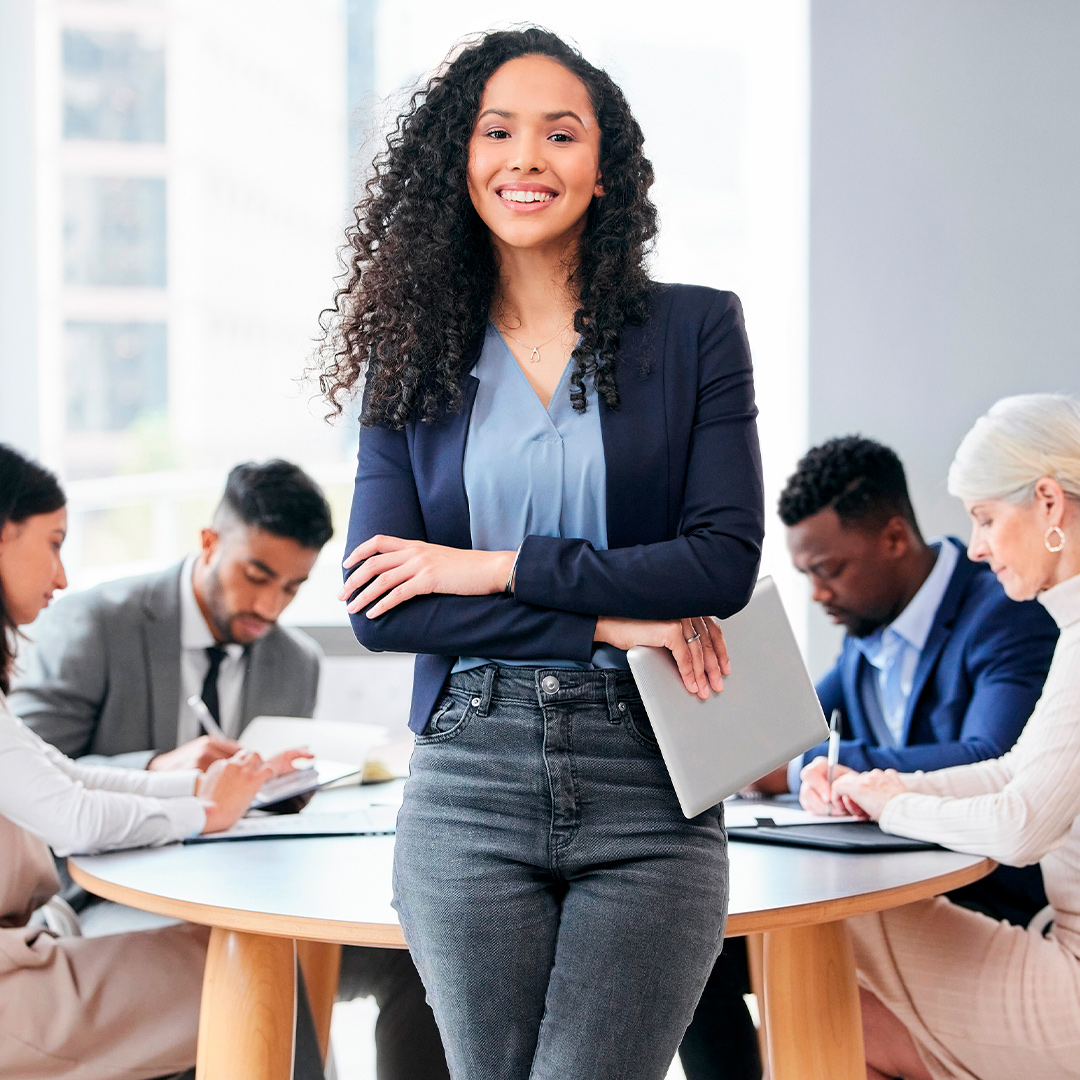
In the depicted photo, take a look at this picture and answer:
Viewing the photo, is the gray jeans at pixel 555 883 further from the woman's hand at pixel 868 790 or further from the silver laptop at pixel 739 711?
the woman's hand at pixel 868 790

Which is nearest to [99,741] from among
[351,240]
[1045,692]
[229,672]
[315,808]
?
[229,672]

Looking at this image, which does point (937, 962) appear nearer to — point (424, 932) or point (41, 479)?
point (424, 932)

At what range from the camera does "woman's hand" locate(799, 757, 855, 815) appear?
1.95m

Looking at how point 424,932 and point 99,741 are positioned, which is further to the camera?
point 99,741

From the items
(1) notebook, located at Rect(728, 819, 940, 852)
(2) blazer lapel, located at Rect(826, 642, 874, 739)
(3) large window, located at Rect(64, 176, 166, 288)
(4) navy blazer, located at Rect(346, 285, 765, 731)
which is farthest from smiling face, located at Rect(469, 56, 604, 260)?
(3) large window, located at Rect(64, 176, 166, 288)

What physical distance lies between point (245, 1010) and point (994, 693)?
4.59ft

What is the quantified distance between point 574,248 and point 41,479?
1146 mm

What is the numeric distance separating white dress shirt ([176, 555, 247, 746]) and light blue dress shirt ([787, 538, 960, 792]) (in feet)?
4.55

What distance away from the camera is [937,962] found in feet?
5.68

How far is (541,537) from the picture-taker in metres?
1.17

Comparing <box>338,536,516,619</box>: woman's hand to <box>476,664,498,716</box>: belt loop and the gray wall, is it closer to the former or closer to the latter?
<box>476,664,498,716</box>: belt loop

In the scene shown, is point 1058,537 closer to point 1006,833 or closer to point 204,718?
point 1006,833

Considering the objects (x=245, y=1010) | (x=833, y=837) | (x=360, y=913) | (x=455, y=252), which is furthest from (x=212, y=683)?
(x=455, y=252)

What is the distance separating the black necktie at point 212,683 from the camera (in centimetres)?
259
